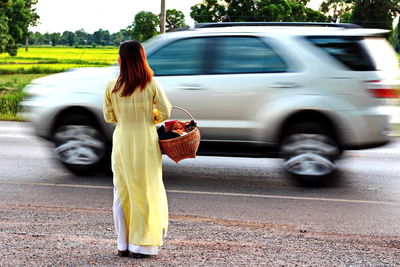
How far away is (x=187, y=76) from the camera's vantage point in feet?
27.7

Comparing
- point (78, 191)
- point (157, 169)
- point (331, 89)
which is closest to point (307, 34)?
point (331, 89)

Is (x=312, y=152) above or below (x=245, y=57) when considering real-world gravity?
below

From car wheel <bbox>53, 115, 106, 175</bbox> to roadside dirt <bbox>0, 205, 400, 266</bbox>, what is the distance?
2.10 metres

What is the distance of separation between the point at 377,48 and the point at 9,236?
4.94 meters

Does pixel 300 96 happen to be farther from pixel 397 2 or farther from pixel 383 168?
pixel 397 2

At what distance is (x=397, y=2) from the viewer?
305 feet

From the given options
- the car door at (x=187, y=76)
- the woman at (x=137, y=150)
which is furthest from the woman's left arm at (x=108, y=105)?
the car door at (x=187, y=76)

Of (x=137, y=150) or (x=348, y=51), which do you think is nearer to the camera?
(x=137, y=150)

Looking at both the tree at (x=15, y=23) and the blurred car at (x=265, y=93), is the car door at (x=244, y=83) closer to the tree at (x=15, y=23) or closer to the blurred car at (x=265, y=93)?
the blurred car at (x=265, y=93)

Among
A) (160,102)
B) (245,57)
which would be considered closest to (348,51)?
(245,57)

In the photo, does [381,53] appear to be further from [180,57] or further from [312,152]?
[180,57]

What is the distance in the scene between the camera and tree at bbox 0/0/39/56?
85.6 m

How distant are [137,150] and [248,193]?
320 centimetres

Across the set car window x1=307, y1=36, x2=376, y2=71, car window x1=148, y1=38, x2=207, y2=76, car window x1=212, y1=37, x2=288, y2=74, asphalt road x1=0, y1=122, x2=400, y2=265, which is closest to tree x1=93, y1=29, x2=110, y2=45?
asphalt road x1=0, y1=122, x2=400, y2=265
